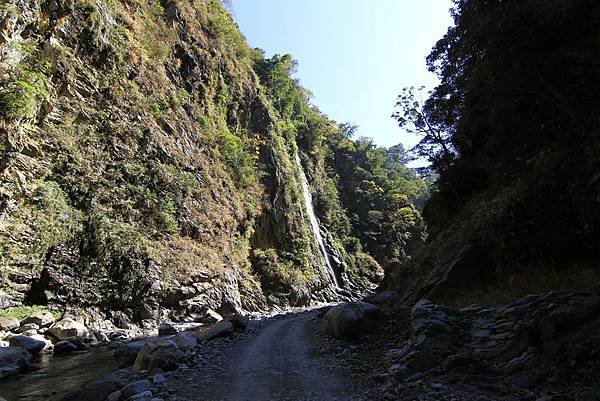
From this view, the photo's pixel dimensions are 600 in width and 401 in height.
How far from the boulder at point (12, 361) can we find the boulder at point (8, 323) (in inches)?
109

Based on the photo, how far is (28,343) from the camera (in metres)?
10.6

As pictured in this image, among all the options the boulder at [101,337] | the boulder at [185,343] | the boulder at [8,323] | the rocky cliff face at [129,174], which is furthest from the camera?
the rocky cliff face at [129,174]

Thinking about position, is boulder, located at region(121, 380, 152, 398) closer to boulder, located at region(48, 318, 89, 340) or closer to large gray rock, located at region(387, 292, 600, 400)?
large gray rock, located at region(387, 292, 600, 400)

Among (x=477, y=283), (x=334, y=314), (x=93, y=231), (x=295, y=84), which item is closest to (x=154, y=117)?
(x=93, y=231)

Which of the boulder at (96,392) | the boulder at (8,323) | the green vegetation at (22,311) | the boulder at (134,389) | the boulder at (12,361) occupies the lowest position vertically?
the boulder at (134,389)

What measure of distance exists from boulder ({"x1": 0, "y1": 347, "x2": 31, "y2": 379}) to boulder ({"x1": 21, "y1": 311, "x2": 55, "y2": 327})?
10.8 feet

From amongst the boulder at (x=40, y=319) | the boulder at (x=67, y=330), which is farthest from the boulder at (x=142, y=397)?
the boulder at (x=40, y=319)

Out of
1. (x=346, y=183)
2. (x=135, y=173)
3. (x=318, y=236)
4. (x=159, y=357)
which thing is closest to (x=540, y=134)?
(x=159, y=357)

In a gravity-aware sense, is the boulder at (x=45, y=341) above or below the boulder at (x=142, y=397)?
above

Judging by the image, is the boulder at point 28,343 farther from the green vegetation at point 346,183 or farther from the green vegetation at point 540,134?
the green vegetation at point 346,183

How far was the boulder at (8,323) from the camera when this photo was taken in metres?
11.5

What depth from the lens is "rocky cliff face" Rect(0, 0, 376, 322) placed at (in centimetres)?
1477

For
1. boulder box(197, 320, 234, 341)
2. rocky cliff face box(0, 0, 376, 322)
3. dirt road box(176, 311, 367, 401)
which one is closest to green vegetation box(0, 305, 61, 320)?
rocky cliff face box(0, 0, 376, 322)

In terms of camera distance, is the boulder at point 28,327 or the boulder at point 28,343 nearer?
the boulder at point 28,343
